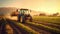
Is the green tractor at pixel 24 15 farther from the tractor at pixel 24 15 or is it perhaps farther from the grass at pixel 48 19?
the grass at pixel 48 19

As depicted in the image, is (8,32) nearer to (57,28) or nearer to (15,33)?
(15,33)

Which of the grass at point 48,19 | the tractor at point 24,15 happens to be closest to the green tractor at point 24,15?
the tractor at point 24,15

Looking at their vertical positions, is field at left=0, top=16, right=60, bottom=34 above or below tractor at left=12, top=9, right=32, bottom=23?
below

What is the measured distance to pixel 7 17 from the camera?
225 centimetres

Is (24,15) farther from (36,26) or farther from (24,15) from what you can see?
(36,26)

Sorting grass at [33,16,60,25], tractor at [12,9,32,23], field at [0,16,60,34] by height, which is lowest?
field at [0,16,60,34]

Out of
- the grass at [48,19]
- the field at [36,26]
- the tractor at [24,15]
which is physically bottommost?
the field at [36,26]

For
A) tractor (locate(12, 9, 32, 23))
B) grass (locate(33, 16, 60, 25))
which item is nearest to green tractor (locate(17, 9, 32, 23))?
tractor (locate(12, 9, 32, 23))

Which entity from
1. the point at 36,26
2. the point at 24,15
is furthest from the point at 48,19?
the point at 24,15

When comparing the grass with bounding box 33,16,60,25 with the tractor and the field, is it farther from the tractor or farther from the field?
the tractor

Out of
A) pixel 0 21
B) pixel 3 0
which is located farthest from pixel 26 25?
pixel 3 0

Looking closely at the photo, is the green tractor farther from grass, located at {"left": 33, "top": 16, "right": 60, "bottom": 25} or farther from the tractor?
grass, located at {"left": 33, "top": 16, "right": 60, "bottom": 25}

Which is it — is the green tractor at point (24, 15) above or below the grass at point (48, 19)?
above

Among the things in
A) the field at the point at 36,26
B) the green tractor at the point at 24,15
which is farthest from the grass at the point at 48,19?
the green tractor at the point at 24,15
